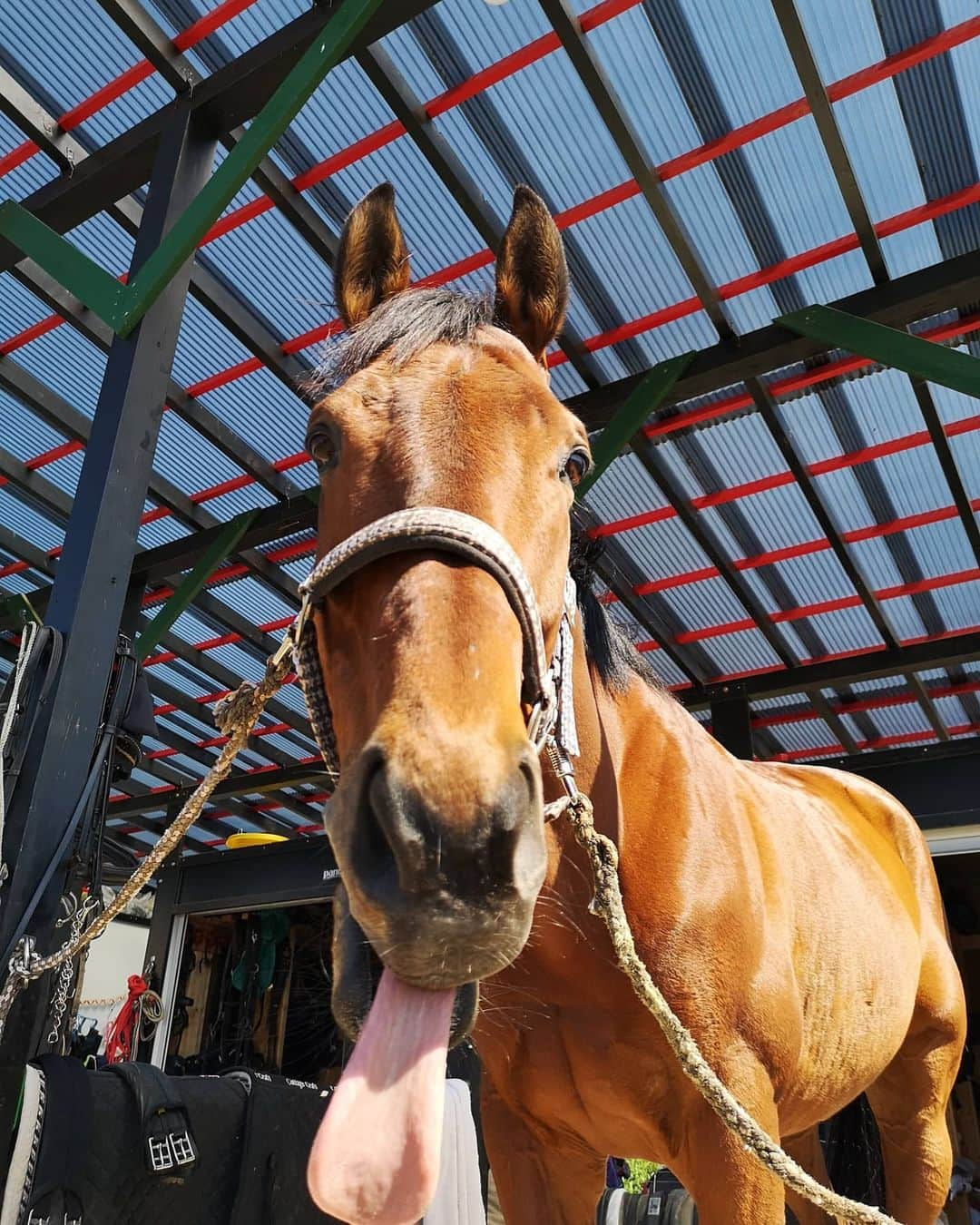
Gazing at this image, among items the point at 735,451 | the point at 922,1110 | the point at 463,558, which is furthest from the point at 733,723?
the point at 463,558

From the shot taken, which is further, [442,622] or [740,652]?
[740,652]

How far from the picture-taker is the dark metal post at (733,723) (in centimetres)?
795

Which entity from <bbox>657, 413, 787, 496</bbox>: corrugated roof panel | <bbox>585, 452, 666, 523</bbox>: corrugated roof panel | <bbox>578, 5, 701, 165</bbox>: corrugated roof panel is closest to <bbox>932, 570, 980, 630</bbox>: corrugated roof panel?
<bbox>657, 413, 787, 496</bbox>: corrugated roof panel

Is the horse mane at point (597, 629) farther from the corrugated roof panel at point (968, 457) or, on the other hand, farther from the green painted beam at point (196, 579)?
the green painted beam at point (196, 579)

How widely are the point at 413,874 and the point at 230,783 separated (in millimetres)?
11203

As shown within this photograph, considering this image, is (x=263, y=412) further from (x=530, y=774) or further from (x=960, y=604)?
(x=530, y=774)

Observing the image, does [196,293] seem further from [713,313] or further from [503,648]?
[503,648]

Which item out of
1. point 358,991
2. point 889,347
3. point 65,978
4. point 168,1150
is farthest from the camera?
point 889,347

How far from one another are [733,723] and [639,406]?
3976 millimetres

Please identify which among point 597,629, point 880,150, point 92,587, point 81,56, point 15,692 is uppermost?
point 81,56

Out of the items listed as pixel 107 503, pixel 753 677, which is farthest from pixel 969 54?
pixel 753 677

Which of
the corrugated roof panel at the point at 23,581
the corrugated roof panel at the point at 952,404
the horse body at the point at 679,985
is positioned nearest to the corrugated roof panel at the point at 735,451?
the corrugated roof panel at the point at 952,404

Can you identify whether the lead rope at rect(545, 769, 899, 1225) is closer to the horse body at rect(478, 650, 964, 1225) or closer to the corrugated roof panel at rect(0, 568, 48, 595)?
the horse body at rect(478, 650, 964, 1225)

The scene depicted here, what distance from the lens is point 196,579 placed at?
6.69 meters
